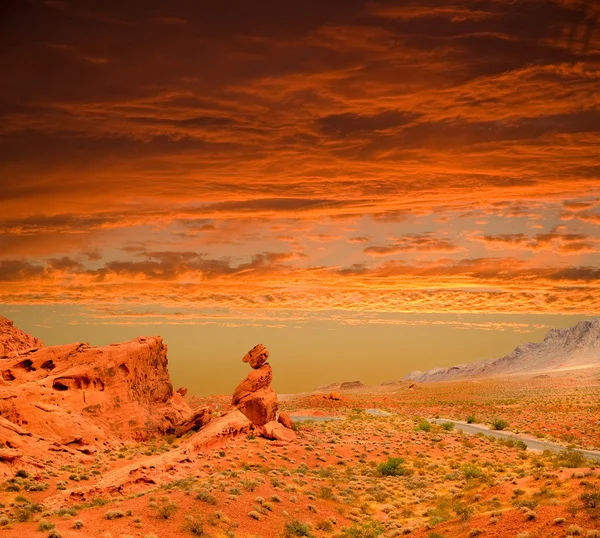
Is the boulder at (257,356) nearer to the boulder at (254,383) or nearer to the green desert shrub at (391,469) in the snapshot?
the boulder at (254,383)

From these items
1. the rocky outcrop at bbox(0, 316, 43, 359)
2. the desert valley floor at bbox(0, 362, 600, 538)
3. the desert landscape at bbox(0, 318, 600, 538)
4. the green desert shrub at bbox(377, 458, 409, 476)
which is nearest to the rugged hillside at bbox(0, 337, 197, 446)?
the desert landscape at bbox(0, 318, 600, 538)

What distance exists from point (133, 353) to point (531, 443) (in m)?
34.0

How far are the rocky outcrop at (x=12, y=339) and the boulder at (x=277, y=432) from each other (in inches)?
977

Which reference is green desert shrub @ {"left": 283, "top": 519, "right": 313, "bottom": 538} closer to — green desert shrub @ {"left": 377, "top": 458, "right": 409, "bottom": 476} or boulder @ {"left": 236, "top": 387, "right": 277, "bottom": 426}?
green desert shrub @ {"left": 377, "top": 458, "right": 409, "bottom": 476}

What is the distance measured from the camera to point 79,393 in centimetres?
3819

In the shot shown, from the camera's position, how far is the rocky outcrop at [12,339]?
167ft

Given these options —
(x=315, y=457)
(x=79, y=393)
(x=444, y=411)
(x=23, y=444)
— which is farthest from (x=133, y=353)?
(x=444, y=411)

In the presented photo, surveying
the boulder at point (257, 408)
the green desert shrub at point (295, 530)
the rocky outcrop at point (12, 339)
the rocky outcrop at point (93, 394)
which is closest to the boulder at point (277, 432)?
the boulder at point (257, 408)

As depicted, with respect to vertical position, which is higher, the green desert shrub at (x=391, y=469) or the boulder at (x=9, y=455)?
the boulder at (x=9, y=455)

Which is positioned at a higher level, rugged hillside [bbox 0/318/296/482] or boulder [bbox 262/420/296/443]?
rugged hillside [bbox 0/318/296/482]

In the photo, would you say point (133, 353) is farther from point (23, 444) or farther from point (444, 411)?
point (444, 411)

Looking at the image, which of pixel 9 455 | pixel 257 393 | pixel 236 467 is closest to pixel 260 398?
pixel 257 393

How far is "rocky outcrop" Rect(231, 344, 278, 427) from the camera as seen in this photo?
40781 mm

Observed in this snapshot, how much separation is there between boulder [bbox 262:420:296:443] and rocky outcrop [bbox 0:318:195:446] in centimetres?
485
